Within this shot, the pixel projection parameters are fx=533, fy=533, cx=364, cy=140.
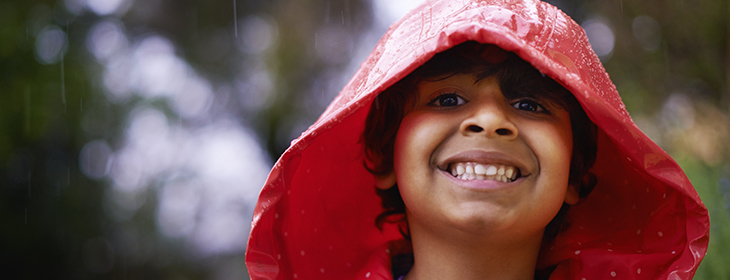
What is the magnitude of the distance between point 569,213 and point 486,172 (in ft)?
1.76

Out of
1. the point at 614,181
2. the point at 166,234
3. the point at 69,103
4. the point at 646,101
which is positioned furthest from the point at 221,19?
the point at 614,181

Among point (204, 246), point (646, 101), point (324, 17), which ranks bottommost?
point (204, 246)

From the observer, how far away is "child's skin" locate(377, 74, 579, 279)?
3.81 ft

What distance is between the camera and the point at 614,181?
1.49 meters

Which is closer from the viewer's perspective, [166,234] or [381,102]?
[381,102]

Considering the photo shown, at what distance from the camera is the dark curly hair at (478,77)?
1224 mm

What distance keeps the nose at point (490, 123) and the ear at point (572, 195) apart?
1.14ft

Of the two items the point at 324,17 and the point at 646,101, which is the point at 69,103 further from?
the point at 646,101

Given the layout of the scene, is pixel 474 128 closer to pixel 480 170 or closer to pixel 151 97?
pixel 480 170

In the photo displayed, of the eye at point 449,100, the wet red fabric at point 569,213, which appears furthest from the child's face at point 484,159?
the wet red fabric at point 569,213

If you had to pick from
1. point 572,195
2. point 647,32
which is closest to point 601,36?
point 647,32

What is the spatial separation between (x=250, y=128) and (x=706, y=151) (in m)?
5.28

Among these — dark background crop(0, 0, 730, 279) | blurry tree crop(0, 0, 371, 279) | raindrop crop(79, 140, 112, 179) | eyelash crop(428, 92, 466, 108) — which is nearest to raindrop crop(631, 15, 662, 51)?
dark background crop(0, 0, 730, 279)

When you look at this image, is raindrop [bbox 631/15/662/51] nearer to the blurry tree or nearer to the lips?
the lips
